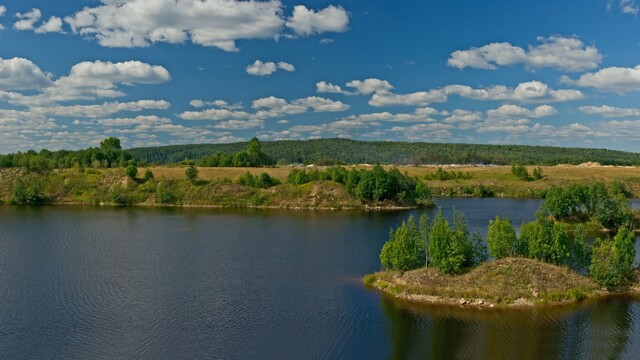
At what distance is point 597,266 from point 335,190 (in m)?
81.4

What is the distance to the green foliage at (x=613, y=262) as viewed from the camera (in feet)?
154

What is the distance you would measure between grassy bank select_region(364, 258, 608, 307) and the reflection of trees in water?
1456mm

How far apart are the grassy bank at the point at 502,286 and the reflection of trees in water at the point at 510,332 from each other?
1456mm

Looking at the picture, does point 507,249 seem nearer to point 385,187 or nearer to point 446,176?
point 385,187

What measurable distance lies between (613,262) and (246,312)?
108 feet

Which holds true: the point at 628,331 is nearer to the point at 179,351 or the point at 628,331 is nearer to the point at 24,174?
the point at 179,351

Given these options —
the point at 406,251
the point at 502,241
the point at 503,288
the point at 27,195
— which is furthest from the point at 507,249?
the point at 27,195

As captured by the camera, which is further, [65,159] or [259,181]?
[65,159]

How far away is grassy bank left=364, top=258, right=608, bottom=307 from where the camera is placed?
43688mm

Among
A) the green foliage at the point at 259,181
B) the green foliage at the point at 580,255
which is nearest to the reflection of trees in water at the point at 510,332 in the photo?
the green foliage at the point at 580,255

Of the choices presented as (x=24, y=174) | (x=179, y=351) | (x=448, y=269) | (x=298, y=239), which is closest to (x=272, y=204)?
(x=298, y=239)

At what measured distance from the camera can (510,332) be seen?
3800 centimetres

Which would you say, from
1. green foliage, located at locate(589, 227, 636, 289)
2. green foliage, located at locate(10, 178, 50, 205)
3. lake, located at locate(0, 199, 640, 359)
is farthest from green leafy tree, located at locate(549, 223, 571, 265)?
green foliage, located at locate(10, 178, 50, 205)

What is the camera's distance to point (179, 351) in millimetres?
35688
